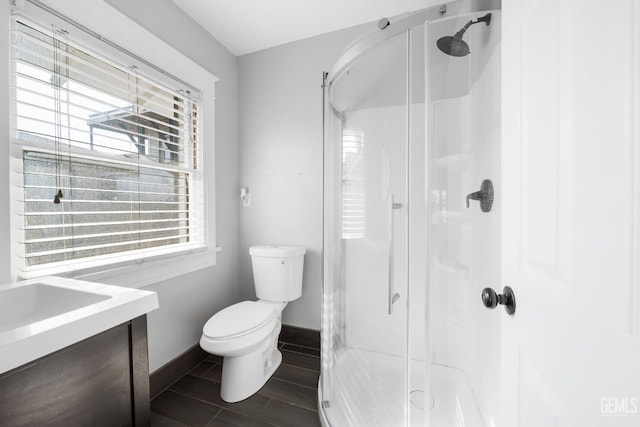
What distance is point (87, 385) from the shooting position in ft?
2.35

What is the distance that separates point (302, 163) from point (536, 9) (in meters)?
1.71

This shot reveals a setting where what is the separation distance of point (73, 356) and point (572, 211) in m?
1.15

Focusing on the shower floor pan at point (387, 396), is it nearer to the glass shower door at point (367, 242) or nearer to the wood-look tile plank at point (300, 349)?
the glass shower door at point (367, 242)

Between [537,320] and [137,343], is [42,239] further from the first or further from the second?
[537,320]

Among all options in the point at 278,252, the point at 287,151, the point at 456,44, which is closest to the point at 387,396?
the point at 278,252

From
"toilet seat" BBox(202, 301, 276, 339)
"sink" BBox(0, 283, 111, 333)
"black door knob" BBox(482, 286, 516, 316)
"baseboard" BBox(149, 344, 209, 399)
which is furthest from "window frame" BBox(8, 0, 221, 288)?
"black door knob" BBox(482, 286, 516, 316)

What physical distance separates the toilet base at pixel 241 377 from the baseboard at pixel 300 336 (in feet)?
1.83

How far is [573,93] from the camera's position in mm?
453

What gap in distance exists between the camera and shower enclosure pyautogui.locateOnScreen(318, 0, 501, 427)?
1080 millimetres

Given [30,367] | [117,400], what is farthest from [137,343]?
[30,367]

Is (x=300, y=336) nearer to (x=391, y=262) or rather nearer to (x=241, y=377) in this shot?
(x=241, y=377)

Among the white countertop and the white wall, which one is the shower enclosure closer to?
the white wall

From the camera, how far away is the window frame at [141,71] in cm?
118

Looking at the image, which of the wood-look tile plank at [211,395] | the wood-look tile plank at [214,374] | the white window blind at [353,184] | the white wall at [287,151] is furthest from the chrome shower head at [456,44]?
the wood-look tile plank at [214,374]
